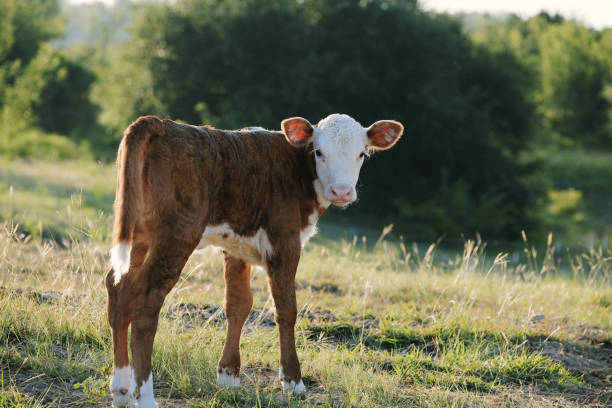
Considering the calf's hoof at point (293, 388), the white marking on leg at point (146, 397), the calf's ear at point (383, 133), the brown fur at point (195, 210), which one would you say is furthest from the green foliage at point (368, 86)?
the white marking on leg at point (146, 397)

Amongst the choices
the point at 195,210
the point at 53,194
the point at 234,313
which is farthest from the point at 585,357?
the point at 53,194

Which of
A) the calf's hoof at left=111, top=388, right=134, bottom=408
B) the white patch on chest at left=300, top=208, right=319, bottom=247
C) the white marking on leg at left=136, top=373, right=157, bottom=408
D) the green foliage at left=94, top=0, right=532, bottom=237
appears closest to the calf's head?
the white patch on chest at left=300, top=208, right=319, bottom=247

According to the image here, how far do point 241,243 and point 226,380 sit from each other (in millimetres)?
1069

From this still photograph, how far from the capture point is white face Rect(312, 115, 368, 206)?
491 centimetres

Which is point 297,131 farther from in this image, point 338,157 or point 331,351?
point 331,351

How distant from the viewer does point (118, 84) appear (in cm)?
2653

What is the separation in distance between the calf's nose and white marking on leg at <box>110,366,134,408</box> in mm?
1890

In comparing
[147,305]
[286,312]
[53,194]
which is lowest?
[53,194]

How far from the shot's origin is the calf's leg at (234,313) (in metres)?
5.02

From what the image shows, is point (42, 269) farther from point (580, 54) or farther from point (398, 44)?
point (580, 54)

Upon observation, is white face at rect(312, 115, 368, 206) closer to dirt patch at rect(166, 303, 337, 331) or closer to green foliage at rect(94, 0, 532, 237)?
dirt patch at rect(166, 303, 337, 331)

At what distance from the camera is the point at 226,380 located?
5008 mm

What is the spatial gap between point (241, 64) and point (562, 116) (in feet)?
102

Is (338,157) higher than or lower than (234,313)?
higher
